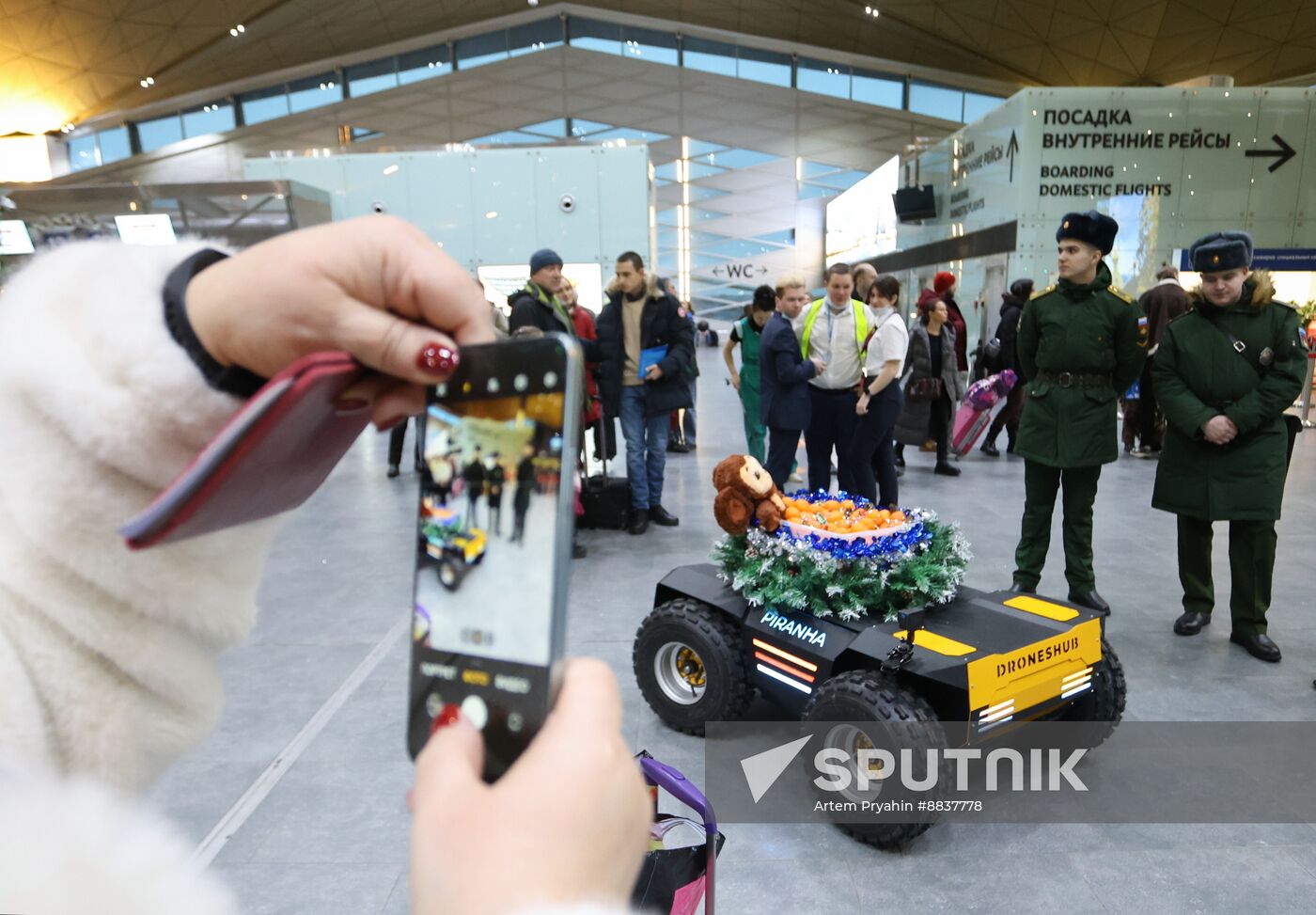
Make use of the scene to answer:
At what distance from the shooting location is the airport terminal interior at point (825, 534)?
79cm

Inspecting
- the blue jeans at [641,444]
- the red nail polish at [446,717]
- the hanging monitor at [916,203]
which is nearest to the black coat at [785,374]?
the blue jeans at [641,444]

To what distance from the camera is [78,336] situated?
773mm

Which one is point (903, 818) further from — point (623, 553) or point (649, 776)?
point (623, 553)

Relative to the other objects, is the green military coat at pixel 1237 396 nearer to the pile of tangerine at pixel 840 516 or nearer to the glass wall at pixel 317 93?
the pile of tangerine at pixel 840 516

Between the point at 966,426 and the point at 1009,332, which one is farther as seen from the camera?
the point at 1009,332

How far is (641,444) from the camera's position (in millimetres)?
5977

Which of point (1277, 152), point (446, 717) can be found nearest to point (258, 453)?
point (446, 717)

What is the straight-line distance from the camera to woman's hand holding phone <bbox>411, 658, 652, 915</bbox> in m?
0.57

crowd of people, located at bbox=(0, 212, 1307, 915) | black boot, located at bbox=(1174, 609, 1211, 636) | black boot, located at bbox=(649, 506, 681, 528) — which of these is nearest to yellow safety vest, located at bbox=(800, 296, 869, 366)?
black boot, located at bbox=(649, 506, 681, 528)

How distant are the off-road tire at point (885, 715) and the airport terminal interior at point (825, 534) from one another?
1 cm

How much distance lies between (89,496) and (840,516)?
268 cm

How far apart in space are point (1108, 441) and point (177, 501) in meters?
4.48

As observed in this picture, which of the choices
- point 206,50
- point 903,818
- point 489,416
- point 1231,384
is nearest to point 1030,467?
point 1231,384

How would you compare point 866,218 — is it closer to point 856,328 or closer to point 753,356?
point 753,356
